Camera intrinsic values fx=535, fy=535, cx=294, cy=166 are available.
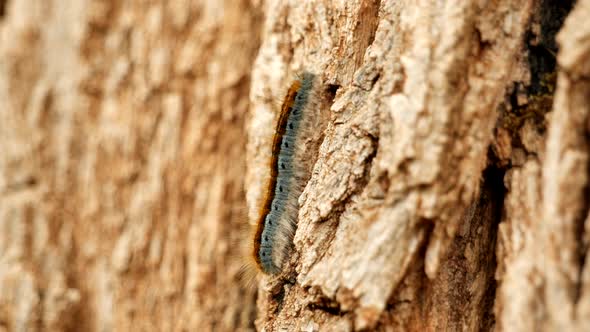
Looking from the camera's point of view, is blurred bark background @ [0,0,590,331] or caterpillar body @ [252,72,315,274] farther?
caterpillar body @ [252,72,315,274]

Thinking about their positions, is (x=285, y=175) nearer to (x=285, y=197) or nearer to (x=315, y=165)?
(x=285, y=197)

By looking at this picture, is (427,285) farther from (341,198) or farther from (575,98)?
(575,98)

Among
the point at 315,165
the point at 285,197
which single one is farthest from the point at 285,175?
the point at 315,165

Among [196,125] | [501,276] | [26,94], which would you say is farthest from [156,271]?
[501,276]

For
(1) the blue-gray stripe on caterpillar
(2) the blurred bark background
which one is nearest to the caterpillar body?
(1) the blue-gray stripe on caterpillar

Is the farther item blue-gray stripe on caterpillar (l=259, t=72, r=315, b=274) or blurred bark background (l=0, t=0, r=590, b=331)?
blue-gray stripe on caterpillar (l=259, t=72, r=315, b=274)

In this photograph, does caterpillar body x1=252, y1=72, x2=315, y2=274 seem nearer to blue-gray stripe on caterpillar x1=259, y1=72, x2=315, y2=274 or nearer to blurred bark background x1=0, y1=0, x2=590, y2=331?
blue-gray stripe on caterpillar x1=259, y1=72, x2=315, y2=274
